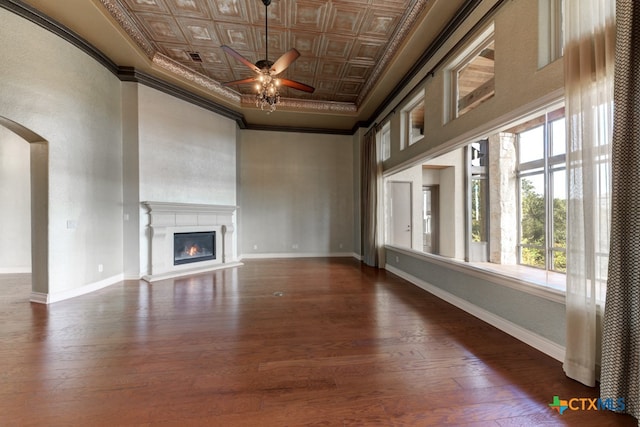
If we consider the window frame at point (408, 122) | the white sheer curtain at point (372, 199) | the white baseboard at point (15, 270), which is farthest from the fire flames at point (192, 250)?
the window frame at point (408, 122)

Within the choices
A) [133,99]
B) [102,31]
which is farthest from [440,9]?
[133,99]

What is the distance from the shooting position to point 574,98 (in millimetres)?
1771

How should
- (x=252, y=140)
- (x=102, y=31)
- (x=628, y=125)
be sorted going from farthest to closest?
(x=252, y=140), (x=102, y=31), (x=628, y=125)

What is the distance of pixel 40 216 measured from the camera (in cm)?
337

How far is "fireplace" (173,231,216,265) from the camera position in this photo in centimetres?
512

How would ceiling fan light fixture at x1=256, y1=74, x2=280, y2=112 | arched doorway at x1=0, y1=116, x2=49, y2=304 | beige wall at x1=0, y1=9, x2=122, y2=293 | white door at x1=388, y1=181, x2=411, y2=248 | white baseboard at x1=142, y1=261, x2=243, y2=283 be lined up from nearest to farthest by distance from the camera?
beige wall at x1=0, y1=9, x2=122, y2=293, ceiling fan light fixture at x1=256, y1=74, x2=280, y2=112, arched doorway at x1=0, y1=116, x2=49, y2=304, white baseboard at x1=142, y1=261, x2=243, y2=283, white door at x1=388, y1=181, x2=411, y2=248

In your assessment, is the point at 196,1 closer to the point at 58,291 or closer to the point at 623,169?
the point at 58,291

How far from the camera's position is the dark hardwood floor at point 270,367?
151 cm

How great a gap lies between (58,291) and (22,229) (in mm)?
2942

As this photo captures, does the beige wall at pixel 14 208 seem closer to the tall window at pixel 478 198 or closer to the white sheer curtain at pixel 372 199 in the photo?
the white sheer curtain at pixel 372 199

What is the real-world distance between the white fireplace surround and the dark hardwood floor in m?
1.34

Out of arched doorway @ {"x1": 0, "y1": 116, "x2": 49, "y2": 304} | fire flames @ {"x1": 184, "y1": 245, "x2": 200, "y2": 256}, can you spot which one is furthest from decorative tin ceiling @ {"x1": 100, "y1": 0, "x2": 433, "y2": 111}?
fire flames @ {"x1": 184, "y1": 245, "x2": 200, "y2": 256}

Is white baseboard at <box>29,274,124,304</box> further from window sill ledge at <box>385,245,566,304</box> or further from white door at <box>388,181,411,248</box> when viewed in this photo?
white door at <box>388,181,411,248</box>

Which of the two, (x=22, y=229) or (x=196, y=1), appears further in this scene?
(x=22, y=229)
